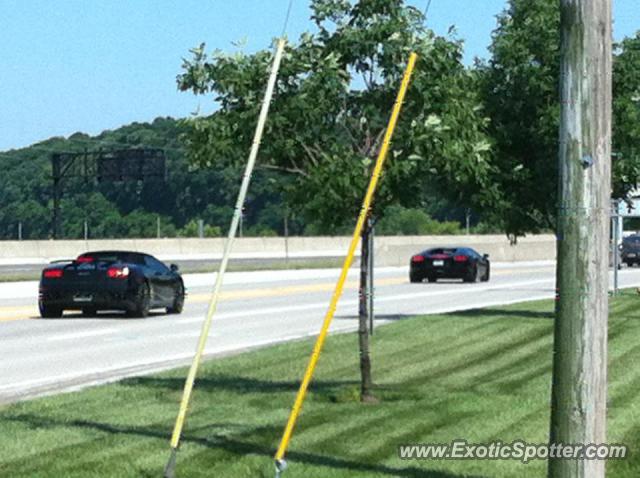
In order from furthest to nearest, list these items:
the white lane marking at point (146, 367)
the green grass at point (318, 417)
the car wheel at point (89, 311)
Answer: the car wheel at point (89, 311) → the white lane marking at point (146, 367) → the green grass at point (318, 417)

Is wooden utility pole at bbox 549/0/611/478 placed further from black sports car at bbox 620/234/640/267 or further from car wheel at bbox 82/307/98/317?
black sports car at bbox 620/234/640/267

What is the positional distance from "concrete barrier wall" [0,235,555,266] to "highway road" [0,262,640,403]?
87.6 feet

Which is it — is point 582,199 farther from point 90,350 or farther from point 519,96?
point 519,96

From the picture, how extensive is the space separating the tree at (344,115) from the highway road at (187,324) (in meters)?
3.69

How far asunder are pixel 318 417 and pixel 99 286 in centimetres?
1812

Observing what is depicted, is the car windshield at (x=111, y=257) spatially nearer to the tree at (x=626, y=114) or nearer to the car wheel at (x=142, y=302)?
the car wheel at (x=142, y=302)

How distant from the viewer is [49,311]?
3200cm

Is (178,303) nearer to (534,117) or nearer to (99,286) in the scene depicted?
(99,286)

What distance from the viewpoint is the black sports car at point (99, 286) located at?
3125 centimetres

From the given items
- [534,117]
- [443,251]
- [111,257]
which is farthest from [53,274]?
[443,251]

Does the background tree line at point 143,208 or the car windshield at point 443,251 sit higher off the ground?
the background tree line at point 143,208

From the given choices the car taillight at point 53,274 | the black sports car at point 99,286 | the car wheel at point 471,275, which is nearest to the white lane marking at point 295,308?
the black sports car at point 99,286

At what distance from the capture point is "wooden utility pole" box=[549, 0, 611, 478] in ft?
27.1

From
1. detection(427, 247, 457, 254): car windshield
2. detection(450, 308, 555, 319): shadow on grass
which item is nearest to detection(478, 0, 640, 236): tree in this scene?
detection(450, 308, 555, 319): shadow on grass
